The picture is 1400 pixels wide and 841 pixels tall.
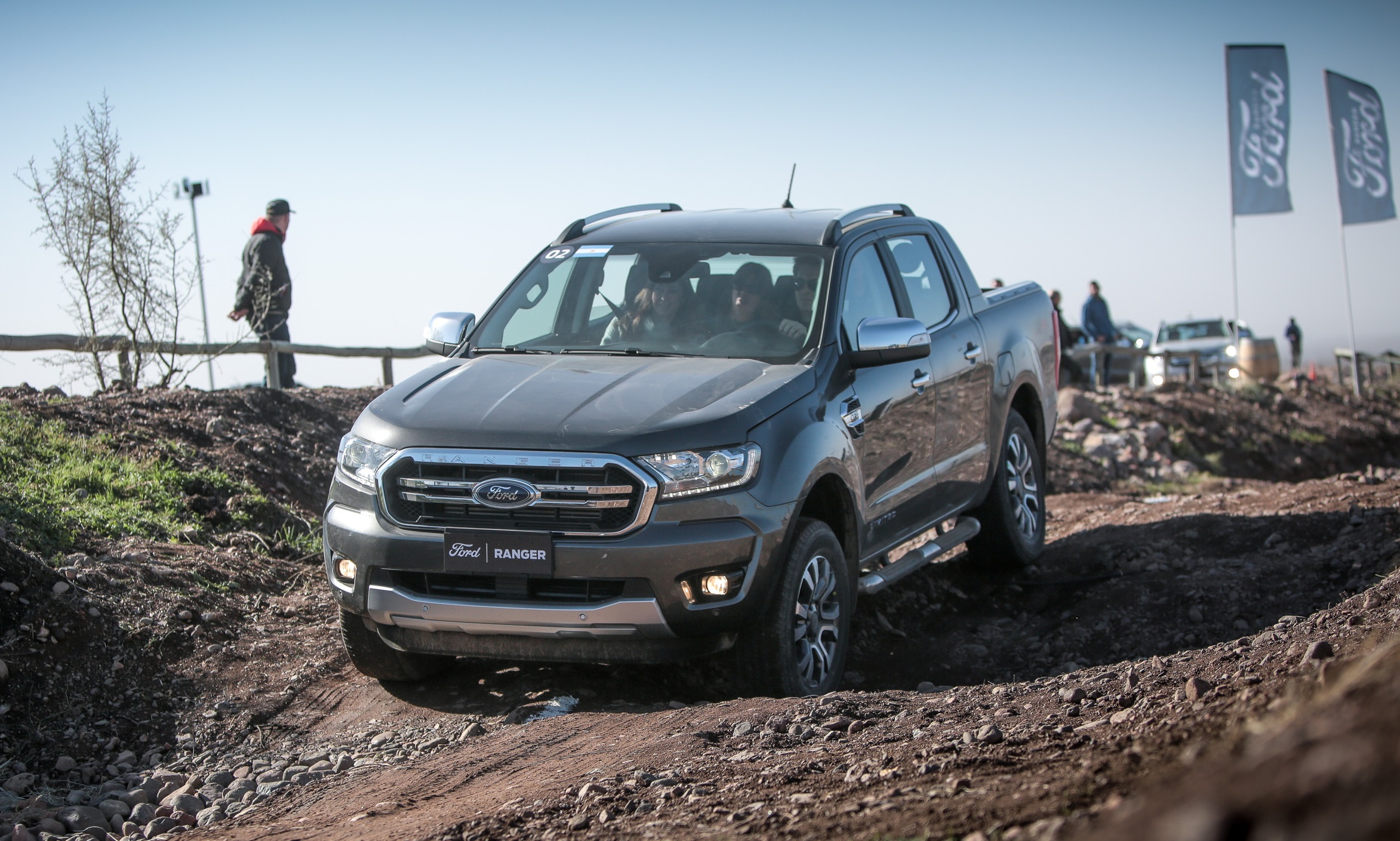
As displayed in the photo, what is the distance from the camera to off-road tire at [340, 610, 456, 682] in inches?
206

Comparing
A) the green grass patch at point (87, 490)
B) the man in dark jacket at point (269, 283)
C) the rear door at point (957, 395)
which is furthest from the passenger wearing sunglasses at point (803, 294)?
the man in dark jacket at point (269, 283)

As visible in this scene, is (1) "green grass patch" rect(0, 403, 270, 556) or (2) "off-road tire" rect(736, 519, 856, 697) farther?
(1) "green grass patch" rect(0, 403, 270, 556)

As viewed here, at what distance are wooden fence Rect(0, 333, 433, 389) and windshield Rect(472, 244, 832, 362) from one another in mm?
4435

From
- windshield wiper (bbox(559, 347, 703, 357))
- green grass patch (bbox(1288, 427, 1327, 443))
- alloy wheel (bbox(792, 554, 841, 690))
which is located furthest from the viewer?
green grass patch (bbox(1288, 427, 1327, 443))

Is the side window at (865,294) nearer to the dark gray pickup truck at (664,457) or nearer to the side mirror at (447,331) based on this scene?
the dark gray pickup truck at (664,457)

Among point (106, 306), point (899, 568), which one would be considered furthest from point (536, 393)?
point (106, 306)

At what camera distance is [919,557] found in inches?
250

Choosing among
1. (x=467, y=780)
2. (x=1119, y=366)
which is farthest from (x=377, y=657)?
(x=1119, y=366)

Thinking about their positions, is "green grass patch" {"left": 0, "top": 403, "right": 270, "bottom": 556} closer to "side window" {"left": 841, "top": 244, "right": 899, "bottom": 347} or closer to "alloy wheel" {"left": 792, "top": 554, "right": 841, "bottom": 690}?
"alloy wheel" {"left": 792, "top": 554, "right": 841, "bottom": 690}

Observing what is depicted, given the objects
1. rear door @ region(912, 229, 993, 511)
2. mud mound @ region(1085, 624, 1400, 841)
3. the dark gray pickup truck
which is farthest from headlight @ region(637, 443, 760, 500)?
mud mound @ region(1085, 624, 1400, 841)

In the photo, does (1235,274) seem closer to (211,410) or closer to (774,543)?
(211,410)

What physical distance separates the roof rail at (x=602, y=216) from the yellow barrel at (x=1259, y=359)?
69.4 ft

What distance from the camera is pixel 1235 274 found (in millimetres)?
23234

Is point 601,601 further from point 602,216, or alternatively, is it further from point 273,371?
point 273,371
